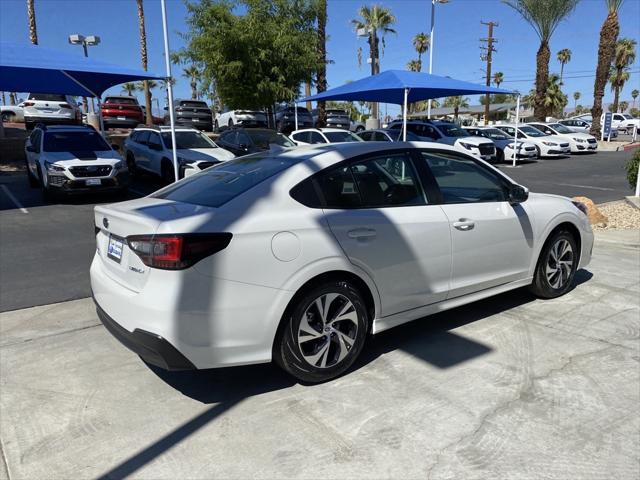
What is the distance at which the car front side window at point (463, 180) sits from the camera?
414 centimetres

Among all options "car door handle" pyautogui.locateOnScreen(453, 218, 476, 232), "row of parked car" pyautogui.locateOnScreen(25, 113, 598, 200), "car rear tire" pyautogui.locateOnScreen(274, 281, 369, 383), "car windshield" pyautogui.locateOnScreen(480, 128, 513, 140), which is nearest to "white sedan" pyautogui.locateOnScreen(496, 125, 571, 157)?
"car windshield" pyautogui.locateOnScreen(480, 128, 513, 140)

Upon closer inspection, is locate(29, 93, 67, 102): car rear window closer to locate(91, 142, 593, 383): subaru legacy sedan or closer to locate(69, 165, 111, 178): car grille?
locate(69, 165, 111, 178): car grille

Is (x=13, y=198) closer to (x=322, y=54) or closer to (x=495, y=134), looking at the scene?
(x=322, y=54)

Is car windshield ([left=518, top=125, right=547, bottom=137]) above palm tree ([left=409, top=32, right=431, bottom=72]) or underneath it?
underneath

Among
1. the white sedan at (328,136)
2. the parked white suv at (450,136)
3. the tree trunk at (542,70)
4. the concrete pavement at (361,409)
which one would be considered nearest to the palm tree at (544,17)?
the tree trunk at (542,70)

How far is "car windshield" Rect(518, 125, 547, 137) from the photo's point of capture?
24.6 metres

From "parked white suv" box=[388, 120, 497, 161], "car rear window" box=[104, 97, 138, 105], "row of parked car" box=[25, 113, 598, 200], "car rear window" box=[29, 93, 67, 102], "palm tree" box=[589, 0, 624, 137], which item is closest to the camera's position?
"row of parked car" box=[25, 113, 598, 200]

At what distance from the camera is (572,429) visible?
2912mm

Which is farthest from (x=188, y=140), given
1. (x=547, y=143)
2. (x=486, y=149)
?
(x=547, y=143)

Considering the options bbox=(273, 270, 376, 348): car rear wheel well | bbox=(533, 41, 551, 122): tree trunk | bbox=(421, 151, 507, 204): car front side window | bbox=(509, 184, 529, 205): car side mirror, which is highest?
bbox=(533, 41, 551, 122): tree trunk

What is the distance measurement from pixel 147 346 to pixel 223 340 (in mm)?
434

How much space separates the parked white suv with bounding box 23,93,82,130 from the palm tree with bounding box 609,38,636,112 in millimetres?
58426

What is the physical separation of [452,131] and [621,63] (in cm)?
5001

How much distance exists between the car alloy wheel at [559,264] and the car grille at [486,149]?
610 inches
